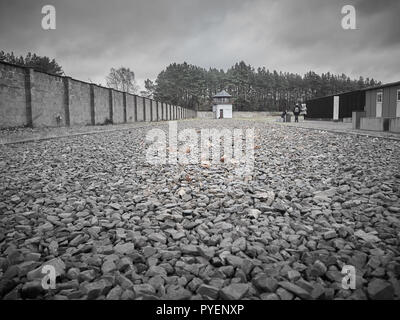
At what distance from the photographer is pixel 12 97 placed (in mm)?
12500

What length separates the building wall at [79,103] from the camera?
56.4 ft

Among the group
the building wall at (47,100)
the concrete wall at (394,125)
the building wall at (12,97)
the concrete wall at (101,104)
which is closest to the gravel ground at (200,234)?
the concrete wall at (394,125)

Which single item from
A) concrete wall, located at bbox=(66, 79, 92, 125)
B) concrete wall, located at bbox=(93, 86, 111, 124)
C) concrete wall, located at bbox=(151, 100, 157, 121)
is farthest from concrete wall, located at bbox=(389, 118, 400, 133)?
concrete wall, located at bbox=(151, 100, 157, 121)

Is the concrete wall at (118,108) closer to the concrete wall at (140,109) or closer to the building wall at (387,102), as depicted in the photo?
the concrete wall at (140,109)

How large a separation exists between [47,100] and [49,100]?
0.61 feet

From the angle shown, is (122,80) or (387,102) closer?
(387,102)

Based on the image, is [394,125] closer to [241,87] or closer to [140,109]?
[140,109]

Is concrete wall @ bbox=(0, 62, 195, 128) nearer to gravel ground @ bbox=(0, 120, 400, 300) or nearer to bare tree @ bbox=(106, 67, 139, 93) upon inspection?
gravel ground @ bbox=(0, 120, 400, 300)

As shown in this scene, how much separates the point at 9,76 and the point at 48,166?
1086cm

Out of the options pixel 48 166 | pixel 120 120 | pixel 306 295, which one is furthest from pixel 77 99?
pixel 306 295

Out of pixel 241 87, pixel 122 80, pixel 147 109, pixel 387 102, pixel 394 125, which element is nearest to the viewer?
pixel 394 125

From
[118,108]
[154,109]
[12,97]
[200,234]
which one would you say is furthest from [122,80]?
[200,234]

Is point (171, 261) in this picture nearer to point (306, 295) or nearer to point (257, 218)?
point (306, 295)
